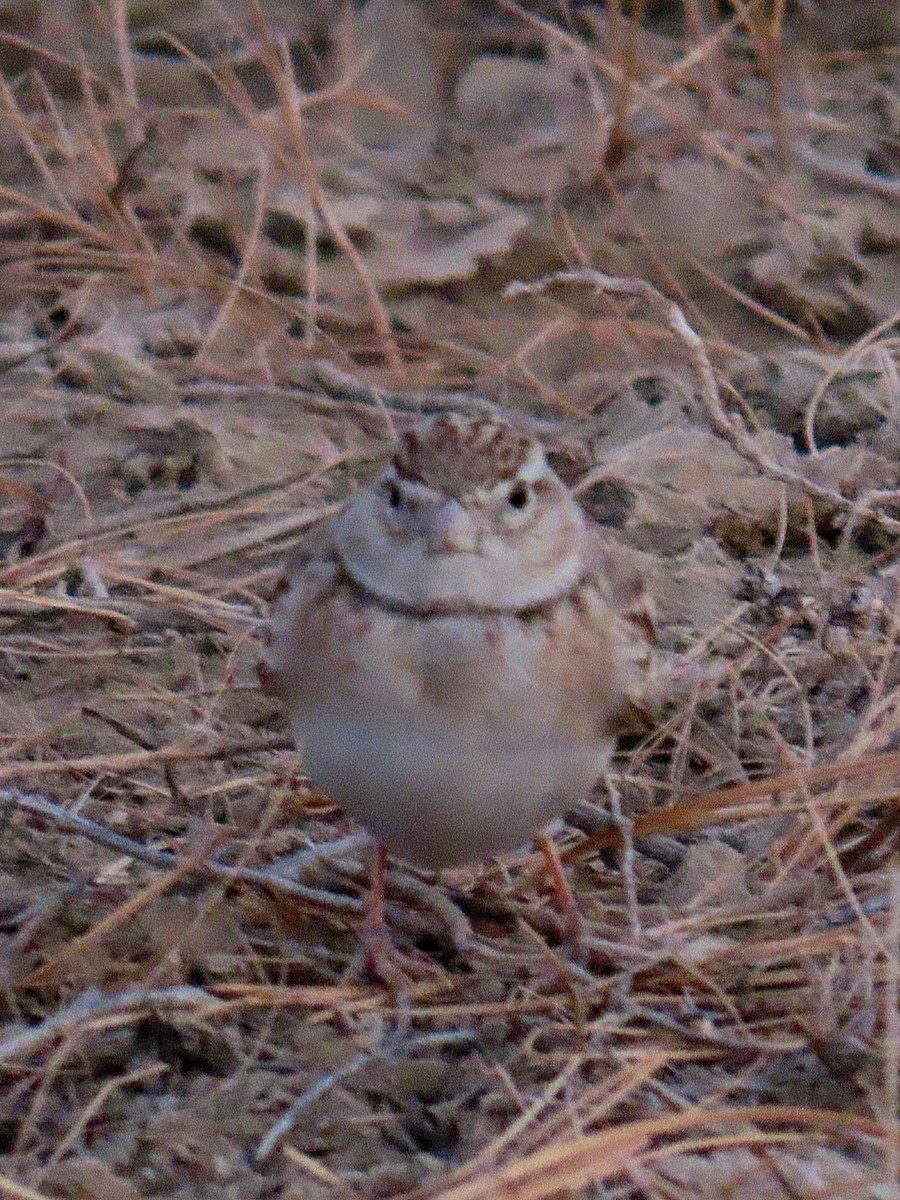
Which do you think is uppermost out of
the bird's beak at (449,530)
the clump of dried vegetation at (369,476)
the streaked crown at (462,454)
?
the streaked crown at (462,454)

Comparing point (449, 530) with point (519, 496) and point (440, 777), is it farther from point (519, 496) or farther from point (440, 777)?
point (440, 777)

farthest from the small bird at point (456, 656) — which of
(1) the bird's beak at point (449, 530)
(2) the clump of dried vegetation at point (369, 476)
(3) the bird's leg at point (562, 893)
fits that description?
(2) the clump of dried vegetation at point (369, 476)

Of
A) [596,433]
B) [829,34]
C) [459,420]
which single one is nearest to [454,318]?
[596,433]

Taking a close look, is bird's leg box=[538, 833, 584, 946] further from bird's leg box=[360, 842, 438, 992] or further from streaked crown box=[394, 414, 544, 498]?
streaked crown box=[394, 414, 544, 498]

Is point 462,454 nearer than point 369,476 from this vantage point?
Yes

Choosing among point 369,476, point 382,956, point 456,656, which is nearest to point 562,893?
point 382,956

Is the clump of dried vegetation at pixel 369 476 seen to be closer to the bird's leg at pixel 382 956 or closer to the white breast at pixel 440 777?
the bird's leg at pixel 382 956
